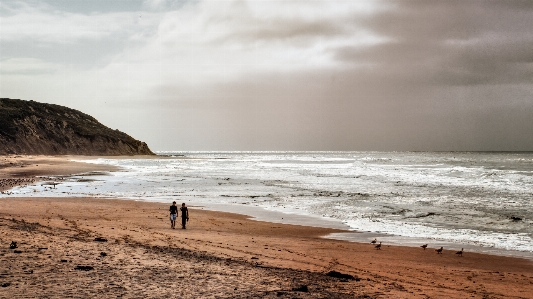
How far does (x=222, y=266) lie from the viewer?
11.0m

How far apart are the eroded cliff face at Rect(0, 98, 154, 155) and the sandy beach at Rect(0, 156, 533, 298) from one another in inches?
4378

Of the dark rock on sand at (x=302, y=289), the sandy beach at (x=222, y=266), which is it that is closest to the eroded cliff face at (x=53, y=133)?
the sandy beach at (x=222, y=266)

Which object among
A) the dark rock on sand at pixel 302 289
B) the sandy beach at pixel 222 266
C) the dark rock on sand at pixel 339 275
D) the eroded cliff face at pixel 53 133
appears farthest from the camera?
the eroded cliff face at pixel 53 133

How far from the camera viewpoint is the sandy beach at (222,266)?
29.0 ft

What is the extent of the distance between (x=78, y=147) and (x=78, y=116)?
27.3 metres

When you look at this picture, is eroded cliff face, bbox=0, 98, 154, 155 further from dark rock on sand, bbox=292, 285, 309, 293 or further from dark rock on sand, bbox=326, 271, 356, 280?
dark rock on sand, bbox=292, 285, 309, 293

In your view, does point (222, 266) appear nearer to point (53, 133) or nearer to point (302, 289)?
point (302, 289)

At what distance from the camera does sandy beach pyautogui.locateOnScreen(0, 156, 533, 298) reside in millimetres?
8844

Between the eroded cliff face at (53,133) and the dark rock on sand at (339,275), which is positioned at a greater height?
the eroded cliff face at (53,133)

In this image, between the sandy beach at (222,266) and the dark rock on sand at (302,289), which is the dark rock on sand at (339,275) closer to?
the sandy beach at (222,266)

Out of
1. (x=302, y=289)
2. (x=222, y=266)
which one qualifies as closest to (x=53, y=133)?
(x=222, y=266)

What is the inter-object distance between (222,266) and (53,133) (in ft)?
440

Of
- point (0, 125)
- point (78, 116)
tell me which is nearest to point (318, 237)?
point (0, 125)

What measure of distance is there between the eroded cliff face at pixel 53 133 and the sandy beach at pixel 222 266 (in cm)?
11120
